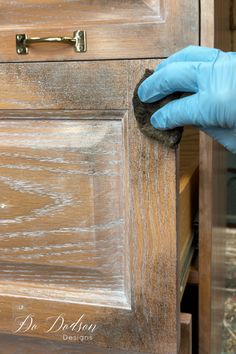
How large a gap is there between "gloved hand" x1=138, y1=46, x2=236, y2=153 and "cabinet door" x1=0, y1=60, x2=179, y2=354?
4cm

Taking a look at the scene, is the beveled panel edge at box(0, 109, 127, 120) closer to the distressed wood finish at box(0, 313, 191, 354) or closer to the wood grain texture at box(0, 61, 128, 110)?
the wood grain texture at box(0, 61, 128, 110)

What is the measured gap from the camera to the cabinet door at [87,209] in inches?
24.2

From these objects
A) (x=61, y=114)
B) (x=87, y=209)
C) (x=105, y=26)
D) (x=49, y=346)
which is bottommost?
(x=49, y=346)

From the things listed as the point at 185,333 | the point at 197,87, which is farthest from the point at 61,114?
the point at 185,333

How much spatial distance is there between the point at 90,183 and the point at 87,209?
0.04 metres

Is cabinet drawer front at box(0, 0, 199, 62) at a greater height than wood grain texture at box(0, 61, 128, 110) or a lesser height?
greater

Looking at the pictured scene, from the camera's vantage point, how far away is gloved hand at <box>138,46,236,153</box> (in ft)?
1.77

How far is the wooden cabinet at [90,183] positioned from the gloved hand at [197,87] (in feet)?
0.12

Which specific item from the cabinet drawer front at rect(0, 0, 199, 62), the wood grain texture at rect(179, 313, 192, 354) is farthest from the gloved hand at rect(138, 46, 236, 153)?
the wood grain texture at rect(179, 313, 192, 354)

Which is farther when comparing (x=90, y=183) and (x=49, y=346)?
(x=49, y=346)

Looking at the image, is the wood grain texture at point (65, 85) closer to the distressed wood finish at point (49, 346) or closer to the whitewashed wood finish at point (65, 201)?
the whitewashed wood finish at point (65, 201)

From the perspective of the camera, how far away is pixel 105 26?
598 millimetres

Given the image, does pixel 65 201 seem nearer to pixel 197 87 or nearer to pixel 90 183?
pixel 90 183

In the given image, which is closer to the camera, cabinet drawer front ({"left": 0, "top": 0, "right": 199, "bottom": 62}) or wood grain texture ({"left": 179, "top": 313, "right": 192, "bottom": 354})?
cabinet drawer front ({"left": 0, "top": 0, "right": 199, "bottom": 62})
